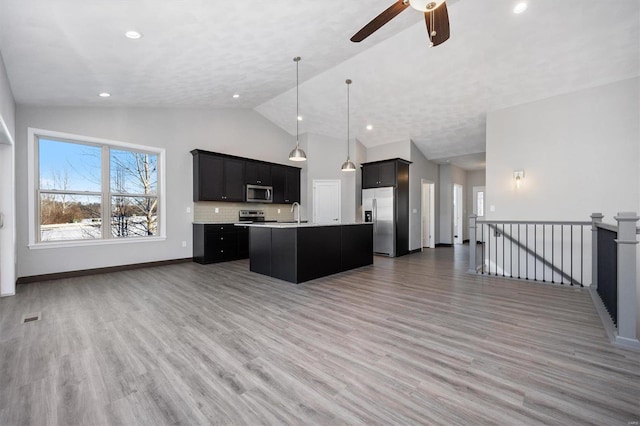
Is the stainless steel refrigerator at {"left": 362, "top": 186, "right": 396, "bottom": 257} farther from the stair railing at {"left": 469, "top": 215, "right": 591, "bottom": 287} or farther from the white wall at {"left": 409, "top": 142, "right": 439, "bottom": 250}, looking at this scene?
the stair railing at {"left": 469, "top": 215, "right": 591, "bottom": 287}

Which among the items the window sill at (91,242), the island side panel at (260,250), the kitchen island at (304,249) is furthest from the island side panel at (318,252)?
the window sill at (91,242)

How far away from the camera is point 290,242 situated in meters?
4.33

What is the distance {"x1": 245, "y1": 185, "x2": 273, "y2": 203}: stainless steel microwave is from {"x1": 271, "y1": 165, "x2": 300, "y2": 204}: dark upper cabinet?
172mm

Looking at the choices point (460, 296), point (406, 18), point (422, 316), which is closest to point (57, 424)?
point (422, 316)

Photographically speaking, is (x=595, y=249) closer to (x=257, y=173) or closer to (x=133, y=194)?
(x=257, y=173)

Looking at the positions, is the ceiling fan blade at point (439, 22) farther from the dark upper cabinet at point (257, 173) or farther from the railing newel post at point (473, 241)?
the dark upper cabinet at point (257, 173)

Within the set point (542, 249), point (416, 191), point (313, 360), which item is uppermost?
point (416, 191)

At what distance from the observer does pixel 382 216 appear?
7.33m

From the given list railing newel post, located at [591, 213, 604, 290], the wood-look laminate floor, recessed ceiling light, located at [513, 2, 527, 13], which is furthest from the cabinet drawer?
railing newel post, located at [591, 213, 604, 290]

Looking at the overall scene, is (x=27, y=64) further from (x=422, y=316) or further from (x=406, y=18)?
(x=422, y=316)

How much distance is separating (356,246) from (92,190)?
487 cm

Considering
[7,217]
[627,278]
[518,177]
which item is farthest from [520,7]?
[7,217]

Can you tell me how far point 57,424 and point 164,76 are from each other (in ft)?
13.9

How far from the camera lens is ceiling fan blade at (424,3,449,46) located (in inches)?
92.4
